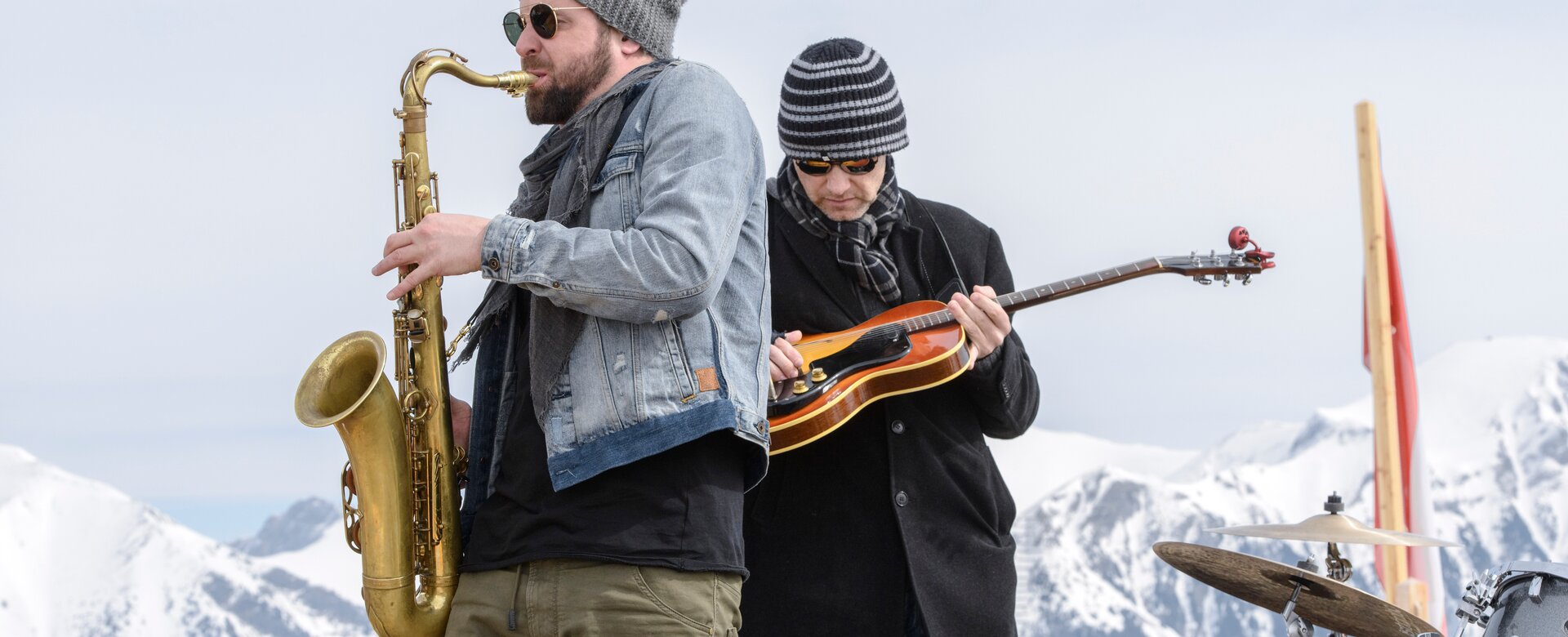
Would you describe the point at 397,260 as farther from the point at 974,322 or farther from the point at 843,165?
the point at 974,322

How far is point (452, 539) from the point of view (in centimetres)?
260

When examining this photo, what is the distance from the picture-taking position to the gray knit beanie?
263 centimetres

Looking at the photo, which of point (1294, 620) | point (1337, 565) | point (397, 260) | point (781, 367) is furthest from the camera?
point (1337, 565)

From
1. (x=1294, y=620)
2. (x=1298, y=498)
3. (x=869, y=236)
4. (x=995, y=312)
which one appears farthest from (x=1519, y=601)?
(x=1298, y=498)

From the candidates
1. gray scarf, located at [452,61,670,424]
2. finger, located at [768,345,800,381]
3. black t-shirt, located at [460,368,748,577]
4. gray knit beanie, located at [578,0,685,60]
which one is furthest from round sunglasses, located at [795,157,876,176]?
black t-shirt, located at [460,368,748,577]

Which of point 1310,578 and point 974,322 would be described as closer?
point 974,322

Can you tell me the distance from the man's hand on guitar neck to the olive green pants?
1.01 metres

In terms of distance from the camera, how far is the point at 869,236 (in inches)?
135

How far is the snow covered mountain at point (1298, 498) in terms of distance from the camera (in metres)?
13.6

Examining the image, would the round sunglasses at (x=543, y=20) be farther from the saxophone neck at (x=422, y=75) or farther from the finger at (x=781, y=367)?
the finger at (x=781, y=367)

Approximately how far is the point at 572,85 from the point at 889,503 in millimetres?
1175

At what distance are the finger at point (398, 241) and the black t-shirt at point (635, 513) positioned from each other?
345 mm

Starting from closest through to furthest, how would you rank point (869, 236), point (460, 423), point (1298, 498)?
point (460, 423), point (869, 236), point (1298, 498)

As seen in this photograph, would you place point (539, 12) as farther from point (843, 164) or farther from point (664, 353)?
point (843, 164)
